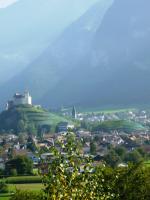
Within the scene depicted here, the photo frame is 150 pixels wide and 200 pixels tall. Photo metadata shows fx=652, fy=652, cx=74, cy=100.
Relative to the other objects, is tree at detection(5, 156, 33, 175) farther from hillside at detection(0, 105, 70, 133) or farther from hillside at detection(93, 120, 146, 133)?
hillside at detection(0, 105, 70, 133)

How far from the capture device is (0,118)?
488 ft

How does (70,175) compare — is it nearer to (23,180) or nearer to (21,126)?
(23,180)

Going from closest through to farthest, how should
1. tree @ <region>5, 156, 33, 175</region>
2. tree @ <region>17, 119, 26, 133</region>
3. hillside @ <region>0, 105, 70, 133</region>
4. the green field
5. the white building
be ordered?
the green field, tree @ <region>5, 156, 33, 175</region>, tree @ <region>17, 119, 26, 133</region>, hillside @ <region>0, 105, 70, 133</region>, the white building

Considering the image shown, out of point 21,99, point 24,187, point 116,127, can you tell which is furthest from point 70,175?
point 21,99

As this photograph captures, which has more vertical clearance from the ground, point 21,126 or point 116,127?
point 21,126

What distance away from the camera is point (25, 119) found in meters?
140

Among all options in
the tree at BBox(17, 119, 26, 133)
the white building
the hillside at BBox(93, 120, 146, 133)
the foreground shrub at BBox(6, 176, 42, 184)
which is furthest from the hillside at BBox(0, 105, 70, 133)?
the foreground shrub at BBox(6, 176, 42, 184)

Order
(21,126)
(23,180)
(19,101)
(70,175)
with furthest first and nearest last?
(19,101), (21,126), (23,180), (70,175)

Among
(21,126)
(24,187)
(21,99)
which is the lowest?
(24,187)

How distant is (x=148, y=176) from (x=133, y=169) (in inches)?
34.1

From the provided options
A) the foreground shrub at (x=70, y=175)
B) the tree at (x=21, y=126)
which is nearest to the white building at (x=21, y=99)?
the tree at (x=21, y=126)

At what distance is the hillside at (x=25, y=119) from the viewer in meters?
138

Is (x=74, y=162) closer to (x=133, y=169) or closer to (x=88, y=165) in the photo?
(x=88, y=165)

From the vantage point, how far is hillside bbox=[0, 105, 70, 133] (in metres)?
138
